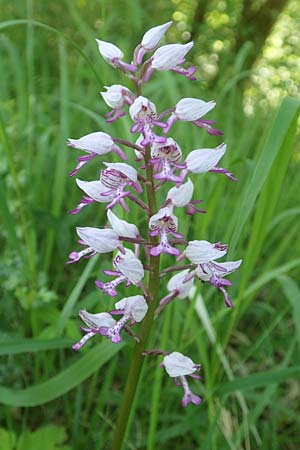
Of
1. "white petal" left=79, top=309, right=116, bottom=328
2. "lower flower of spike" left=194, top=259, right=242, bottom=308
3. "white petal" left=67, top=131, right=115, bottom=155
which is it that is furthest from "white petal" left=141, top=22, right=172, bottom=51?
"white petal" left=79, top=309, right=116, bottom=328

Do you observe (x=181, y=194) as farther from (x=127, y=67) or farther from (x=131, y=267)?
(x=127, y=67)

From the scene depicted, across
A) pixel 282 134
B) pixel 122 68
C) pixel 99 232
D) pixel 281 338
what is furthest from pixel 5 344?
pixel 281 338

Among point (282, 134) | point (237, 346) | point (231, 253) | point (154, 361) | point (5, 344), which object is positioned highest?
point (282, 134)

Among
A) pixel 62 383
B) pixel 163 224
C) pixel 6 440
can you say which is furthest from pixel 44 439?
pixel 163 224

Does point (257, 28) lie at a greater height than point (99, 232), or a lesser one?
lesser

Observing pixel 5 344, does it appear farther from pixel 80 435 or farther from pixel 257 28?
pixel 257 28

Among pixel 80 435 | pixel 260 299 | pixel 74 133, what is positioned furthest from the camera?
pixel 74 133

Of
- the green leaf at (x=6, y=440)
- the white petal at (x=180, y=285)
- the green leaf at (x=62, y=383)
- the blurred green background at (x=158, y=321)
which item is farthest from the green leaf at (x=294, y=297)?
the green leaf at (x=6, y=440)

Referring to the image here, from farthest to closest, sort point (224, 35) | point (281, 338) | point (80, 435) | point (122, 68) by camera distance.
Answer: point (224, 35) → point (281, 338) → point (80, 435) → point (122, 68)
